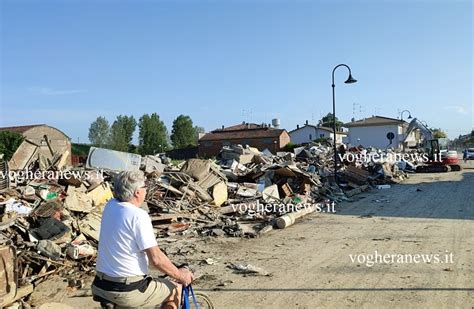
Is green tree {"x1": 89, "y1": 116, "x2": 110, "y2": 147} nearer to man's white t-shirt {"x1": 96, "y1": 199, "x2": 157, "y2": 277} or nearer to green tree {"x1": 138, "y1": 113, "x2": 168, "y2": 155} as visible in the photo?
green tree {"x1": 138, "y1": 113, "x2": 168, "y2": 155}

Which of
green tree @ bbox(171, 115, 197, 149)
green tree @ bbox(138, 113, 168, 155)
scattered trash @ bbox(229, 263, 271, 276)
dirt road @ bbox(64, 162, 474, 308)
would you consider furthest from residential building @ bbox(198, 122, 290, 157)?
scattered trash @ bbox(229, 263, 271, 276)

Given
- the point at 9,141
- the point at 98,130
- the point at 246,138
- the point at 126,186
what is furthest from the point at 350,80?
the point at 98,130

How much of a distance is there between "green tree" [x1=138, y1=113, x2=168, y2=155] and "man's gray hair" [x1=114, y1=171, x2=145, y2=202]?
2345 inches

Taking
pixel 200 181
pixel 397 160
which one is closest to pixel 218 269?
pixel 200 181

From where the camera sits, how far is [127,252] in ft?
11.2

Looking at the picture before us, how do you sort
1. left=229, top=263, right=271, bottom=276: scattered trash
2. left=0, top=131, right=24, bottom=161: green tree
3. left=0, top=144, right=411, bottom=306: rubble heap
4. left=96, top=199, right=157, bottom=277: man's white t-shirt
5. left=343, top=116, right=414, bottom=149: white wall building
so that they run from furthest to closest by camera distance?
left=343, top=116, right=414, bottom=149: white wall building < left=0, top=131, right=24, bottom=161: green tree < left=0, top=144, right=411, bottom=306: rubble heap < left=229, top=263, right=271, bottom=276: scattered trash < left=96, top=199, right=157, bottom=277: man's white t-shirt

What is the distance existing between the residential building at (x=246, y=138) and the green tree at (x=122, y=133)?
10319 mm

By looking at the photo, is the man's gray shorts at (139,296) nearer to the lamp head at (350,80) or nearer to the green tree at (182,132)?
the lamp head at (350,80)

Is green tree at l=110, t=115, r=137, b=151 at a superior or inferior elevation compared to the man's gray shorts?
superior

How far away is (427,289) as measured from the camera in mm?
6191

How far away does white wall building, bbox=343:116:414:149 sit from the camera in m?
62.1

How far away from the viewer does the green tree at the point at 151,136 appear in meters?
63.1

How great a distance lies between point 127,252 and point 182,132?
64.3 m

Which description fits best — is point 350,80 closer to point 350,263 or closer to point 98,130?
point 350,263
